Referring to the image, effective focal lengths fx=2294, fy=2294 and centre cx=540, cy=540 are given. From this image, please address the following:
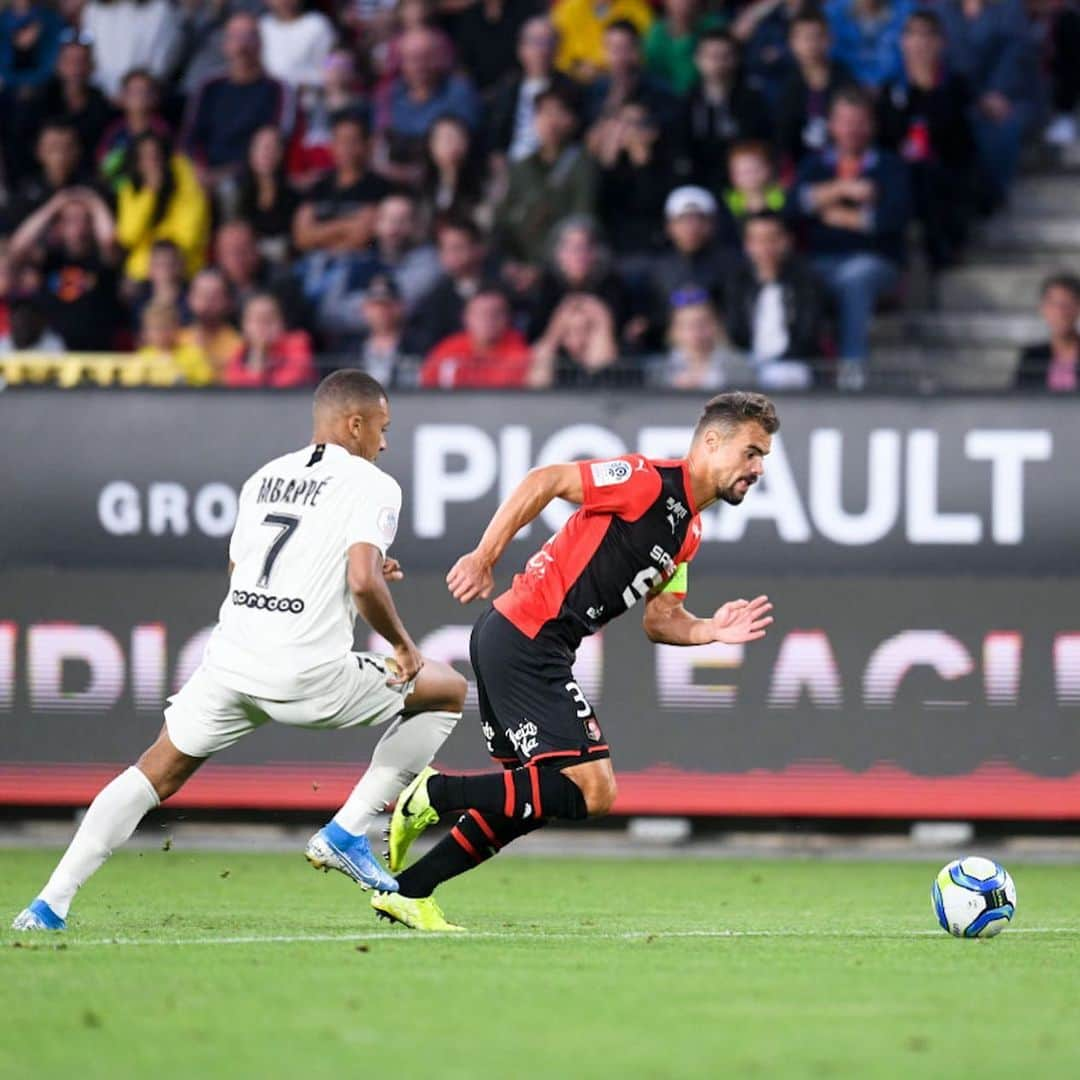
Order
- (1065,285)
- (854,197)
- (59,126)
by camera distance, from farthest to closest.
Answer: (59,126), (854,197), (1065,285)

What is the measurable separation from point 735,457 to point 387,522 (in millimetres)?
1339

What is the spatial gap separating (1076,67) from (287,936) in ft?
38.1

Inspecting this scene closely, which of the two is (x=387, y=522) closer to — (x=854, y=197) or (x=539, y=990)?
(x=539, y=990)

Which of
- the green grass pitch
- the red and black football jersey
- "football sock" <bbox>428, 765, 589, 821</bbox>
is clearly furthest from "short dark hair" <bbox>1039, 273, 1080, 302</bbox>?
"football sock" <bbox>428, 765, 589, 821</bbox>

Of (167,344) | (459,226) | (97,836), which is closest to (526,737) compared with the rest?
(97,836)

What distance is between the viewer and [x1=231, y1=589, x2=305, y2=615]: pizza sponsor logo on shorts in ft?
26.8

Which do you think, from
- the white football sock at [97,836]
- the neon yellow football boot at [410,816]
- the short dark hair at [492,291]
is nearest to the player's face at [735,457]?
the neon yellow football boot at [410,816]

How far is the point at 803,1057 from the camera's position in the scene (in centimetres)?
568

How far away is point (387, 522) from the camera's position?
8.03 metres

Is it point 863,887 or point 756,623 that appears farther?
point 863,887

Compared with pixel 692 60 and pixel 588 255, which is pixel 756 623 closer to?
pixel 588 255

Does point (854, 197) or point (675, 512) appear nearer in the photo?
point (675, 512)

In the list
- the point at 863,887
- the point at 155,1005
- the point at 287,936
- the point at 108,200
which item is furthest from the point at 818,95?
the point at 155,1005

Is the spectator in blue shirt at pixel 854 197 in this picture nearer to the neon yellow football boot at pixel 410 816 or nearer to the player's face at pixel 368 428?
the player's face at pixel 368 428
